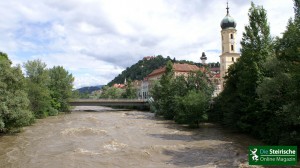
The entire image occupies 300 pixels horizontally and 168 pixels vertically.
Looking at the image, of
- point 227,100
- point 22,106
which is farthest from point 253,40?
point 22,106

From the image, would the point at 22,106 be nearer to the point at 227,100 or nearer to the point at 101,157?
the point at 101,157

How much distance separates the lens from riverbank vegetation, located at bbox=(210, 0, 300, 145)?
24.2 meters

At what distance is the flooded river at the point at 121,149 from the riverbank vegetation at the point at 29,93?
2.42 meters

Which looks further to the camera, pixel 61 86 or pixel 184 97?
pixel 61 86

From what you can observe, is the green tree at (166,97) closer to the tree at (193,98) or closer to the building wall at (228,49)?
the tree at (193,98)

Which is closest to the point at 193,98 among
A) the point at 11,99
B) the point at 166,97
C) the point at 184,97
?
the point at 184,97

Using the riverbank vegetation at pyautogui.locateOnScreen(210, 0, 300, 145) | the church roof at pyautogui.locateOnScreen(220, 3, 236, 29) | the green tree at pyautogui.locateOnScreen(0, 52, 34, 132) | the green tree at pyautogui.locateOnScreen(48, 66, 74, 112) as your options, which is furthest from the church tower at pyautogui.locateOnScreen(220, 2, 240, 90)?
the green tree at pyautogui.locateOnScreen(0, 52, 34, 132)

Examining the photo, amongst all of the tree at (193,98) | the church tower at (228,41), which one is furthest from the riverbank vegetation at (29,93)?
the church tower at (228,41)

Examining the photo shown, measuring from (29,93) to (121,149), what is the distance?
3195cm

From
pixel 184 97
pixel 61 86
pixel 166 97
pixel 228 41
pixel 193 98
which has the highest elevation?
pixel 228 41

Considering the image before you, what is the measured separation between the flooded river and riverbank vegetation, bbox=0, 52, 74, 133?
2.42 m

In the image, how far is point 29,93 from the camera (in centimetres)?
5488

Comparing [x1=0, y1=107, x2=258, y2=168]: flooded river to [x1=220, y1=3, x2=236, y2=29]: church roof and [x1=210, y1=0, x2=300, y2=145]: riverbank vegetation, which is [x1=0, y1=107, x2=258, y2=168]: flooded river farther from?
[x1=220, y1=3, x2=236, y2=29]: church roof

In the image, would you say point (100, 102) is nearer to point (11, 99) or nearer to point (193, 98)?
point (193, 98)
